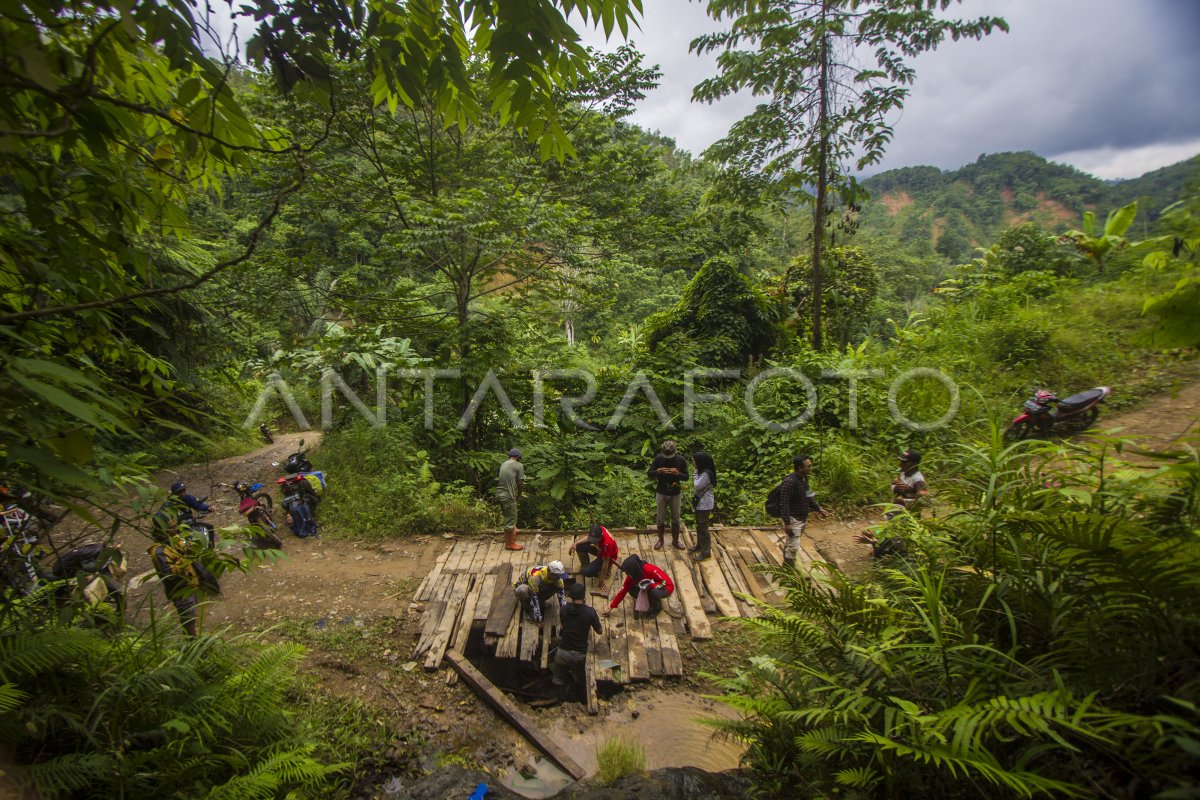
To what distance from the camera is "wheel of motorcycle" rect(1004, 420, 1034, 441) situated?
799 cm

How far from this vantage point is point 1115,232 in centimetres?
1186

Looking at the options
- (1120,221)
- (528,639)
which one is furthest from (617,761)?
(1120,221)

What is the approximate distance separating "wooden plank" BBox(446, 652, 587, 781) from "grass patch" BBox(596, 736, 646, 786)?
11.7 inches

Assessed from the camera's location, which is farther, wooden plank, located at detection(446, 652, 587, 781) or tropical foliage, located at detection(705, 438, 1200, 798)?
wooden plank, located at detection(446, 652, 587, 781)

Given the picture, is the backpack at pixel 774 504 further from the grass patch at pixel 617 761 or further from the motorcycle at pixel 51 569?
the motorcycle at pixel 51 569

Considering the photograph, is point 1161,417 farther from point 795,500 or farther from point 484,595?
point 484,595

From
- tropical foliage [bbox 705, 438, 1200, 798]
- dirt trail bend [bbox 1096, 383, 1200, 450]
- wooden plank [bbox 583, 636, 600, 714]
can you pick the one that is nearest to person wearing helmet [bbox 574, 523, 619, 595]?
wooden plank [bbox 583, 636, 600, 714]

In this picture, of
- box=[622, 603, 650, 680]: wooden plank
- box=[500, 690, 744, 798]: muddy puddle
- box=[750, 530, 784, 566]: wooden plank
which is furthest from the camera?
box=[750, 530, 784, 566]: wooden plank

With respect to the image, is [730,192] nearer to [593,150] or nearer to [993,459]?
[593,150]

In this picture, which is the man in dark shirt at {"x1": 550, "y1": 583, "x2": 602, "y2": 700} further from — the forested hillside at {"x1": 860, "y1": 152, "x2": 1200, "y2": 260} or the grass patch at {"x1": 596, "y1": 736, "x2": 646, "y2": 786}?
the forested hillside at {"x1": 860, "y1": 152, "x2": 1200, "y2": 260}

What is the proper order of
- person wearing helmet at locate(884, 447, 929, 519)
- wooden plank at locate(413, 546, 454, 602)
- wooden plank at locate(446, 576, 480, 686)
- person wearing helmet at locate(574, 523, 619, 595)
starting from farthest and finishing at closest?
wooden plank at locate(413, 546, 454, 602)
person wearing helmet at locate(574, 523, 619, 595)
person wearing helmet at locate(884, 447, 929, 519)
wooden plank at locate(446, 576, 480, 686)

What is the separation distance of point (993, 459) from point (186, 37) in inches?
157

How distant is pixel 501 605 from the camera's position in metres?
6.28

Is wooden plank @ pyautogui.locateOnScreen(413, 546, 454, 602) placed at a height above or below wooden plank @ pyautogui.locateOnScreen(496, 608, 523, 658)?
above
